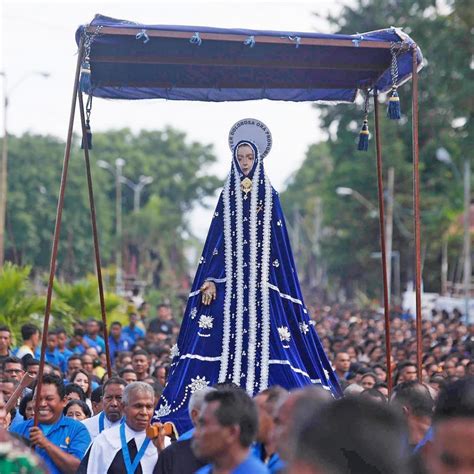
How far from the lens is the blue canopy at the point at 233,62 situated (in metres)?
9.34

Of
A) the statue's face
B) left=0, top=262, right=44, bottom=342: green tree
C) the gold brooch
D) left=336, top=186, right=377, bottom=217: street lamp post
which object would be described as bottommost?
left=0, top=262, right=44, bottom=342: green tree

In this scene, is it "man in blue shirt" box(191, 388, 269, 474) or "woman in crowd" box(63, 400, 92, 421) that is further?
"woman in crowd" box(63, 400, 92, 421)

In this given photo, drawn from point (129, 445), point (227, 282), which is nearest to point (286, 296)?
point (227, 282)

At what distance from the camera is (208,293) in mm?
9930

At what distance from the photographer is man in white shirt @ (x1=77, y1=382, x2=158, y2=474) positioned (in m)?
7.57

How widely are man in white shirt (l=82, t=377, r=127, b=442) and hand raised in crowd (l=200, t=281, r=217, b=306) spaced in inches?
42.9

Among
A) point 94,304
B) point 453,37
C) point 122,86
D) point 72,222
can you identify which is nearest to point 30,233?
point 72,222

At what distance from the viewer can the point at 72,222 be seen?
5197 centimetres

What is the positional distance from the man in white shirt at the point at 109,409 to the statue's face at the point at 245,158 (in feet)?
6.75

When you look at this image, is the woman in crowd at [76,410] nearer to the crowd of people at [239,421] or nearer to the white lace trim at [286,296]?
the crowd of people at [239,421]

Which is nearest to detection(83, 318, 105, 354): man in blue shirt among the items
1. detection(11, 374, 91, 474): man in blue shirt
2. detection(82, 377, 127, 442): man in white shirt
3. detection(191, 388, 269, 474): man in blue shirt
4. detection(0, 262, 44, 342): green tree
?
detection(0, 262, 44, 342): green tree

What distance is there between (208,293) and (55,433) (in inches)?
75.3

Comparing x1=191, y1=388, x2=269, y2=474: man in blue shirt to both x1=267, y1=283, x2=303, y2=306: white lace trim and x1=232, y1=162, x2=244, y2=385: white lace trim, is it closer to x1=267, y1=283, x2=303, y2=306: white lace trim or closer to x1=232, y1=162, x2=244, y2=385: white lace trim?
x1=232, y1=162, x2=244, y2=385: white lace trim

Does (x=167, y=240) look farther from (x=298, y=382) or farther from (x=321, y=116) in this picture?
(x=298, y=382)
